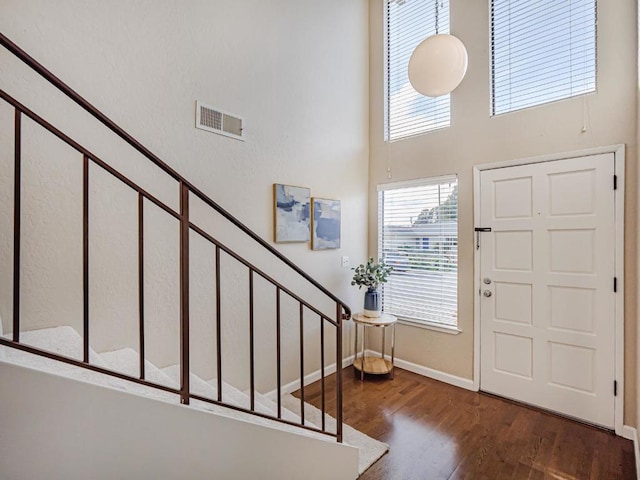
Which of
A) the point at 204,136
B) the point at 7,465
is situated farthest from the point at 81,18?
the point at 7,465

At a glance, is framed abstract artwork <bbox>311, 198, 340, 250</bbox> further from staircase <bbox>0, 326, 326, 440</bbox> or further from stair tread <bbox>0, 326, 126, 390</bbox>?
stair tread <bbox>0, 326, 126, 390</bbox>

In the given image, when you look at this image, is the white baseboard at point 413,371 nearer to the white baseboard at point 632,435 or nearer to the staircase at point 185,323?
the staircase at point 185,323

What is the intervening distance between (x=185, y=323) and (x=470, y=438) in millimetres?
2261

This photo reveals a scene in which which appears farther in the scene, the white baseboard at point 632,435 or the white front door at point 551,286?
the white front door at point 551,286

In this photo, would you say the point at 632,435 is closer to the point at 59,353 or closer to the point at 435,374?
the point at 435,374

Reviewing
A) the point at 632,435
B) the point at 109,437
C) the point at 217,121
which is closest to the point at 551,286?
the point at 632,435

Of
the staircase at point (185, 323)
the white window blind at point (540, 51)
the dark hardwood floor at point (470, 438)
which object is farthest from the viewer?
the white window blind at point (540, 51)

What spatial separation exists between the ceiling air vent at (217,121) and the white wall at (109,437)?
1959 millimetres

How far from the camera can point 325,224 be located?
3410 mm

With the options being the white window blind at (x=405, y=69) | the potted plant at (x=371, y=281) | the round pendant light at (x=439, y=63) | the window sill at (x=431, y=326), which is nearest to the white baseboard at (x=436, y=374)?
the window sill at (x=431, y=326)

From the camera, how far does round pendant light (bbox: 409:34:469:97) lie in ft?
7.51

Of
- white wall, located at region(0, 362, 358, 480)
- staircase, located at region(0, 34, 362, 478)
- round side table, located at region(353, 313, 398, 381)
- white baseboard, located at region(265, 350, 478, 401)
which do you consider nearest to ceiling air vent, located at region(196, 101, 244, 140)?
staircase, located at region(0, 34, 362, 478)

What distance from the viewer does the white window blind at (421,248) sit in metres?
3.38

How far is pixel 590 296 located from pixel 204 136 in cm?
324
